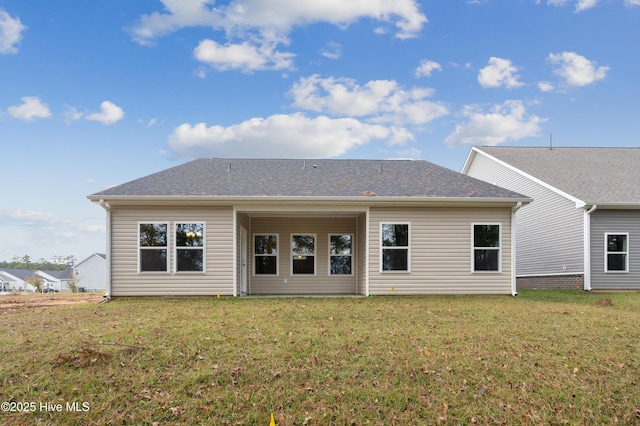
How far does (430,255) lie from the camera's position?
14391mm

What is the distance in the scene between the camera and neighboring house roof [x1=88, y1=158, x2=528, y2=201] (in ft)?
46.3

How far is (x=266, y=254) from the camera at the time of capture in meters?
17.1

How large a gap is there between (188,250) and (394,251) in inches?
225

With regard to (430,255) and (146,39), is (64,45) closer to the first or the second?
(146,39)

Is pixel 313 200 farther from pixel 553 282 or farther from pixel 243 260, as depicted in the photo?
pixel 553 282

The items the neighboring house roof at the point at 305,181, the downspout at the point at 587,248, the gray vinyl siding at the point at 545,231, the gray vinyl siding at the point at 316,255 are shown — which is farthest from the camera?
the gray vinyl siding at the point at 545,231

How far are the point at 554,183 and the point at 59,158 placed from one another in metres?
17.1

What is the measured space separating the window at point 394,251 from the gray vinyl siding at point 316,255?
2.72m

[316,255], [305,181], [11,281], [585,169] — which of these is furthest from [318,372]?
[11,281]

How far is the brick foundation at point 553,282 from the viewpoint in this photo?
17.1 m

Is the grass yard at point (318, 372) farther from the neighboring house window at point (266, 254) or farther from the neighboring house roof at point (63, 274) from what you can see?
the neighboring house roof at point (63, 274)

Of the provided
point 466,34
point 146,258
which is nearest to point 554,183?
point 466,34

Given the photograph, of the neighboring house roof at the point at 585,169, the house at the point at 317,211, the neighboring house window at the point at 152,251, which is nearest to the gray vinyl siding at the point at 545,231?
the neighboring house roof at the point at 585,169

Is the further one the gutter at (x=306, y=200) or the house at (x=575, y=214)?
the house at (x=575, y=214)
